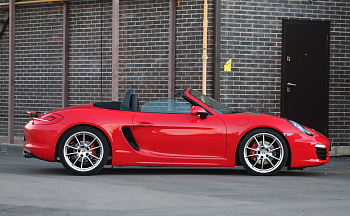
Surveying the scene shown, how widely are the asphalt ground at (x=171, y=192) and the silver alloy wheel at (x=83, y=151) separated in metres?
0.20

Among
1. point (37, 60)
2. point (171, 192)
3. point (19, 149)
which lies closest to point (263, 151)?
point (171, 192)

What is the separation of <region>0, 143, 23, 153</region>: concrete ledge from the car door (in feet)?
14.7

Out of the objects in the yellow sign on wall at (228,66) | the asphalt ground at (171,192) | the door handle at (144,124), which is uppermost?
the yellow sign on wall at (228,66)

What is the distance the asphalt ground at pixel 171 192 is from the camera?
4777mm

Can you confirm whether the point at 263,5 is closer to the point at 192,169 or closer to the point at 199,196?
the point at 192,169

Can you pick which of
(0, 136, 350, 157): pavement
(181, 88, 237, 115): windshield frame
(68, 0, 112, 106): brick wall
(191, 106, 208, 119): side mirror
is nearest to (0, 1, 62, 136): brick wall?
(68, 0, 112, 106): brick wall

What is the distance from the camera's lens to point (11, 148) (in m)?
10.6

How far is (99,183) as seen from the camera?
6.27 metres

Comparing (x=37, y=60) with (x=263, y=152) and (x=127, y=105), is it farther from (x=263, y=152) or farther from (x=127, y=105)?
(x=263, y=152)

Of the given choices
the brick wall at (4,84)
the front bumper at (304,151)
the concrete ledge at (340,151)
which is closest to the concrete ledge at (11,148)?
the brick wall at (4,84)

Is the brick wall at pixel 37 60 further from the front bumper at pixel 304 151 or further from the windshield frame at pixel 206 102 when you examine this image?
the front bumper at pixel 304 151

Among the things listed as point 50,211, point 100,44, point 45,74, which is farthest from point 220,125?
point 45,74

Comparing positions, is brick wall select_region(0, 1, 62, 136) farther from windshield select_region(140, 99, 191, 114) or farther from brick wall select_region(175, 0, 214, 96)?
windshield select_region(140, 99, 191, 114)

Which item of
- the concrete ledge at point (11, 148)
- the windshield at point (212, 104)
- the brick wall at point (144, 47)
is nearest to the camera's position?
the windshield at point (212, 104)
